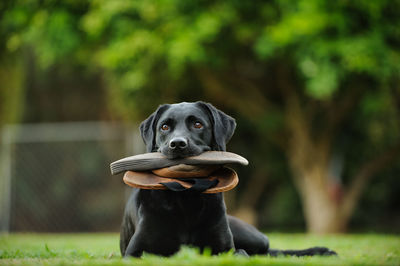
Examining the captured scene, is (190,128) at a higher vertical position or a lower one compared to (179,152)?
higher

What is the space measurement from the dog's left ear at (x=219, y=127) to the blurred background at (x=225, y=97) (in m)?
5.25

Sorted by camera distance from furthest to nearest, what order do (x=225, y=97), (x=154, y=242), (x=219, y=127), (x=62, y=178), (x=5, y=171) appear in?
(x=62, y=178)
(x=5, y=171)
(x=225, y=97)
(x=219, y=127)
(x=154, y=242)

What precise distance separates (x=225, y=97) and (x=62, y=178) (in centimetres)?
730

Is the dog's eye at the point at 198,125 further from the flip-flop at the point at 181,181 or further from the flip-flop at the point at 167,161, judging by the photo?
the flip-flop at the point at 181,181

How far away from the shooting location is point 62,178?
663 inches

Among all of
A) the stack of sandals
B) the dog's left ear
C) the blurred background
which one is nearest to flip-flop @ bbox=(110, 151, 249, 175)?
the stack of sandals

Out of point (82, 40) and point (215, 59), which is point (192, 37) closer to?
point (215, 59)

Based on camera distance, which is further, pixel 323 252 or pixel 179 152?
pixel 323 252

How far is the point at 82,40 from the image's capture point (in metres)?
11.7

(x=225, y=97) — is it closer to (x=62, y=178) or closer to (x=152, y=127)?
(x=62, y=178)

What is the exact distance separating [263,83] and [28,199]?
8.56 m

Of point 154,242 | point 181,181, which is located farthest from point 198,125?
point 154,242

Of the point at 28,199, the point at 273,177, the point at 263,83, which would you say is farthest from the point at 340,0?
the point at 28,199

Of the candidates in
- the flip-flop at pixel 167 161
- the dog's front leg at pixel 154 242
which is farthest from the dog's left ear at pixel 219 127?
the dog's front leg at pixel 154 242
